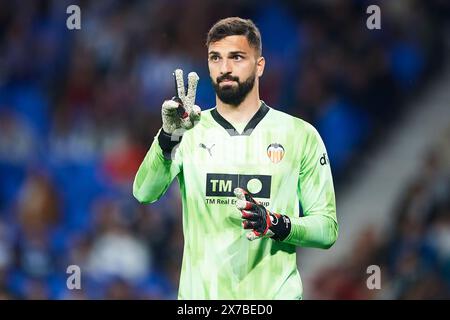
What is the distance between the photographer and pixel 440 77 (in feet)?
28.3

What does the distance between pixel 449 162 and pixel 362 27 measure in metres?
1.34

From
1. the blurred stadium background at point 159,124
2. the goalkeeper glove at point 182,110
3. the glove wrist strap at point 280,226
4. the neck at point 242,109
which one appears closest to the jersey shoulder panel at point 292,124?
the neck at point 242,109

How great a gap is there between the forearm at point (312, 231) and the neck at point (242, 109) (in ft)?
2.33

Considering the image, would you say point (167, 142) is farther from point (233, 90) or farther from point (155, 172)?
point (233, 90)

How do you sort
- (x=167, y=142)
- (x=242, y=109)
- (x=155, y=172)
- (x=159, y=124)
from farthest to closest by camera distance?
1. (x=159, y=124)
2. (x=242, y=109)
3. (x=155, y=172)
4. (x=167, y=142)

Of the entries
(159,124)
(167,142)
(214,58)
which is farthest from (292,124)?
(159,124)

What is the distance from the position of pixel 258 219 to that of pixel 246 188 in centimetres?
49

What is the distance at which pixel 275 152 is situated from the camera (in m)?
6.07

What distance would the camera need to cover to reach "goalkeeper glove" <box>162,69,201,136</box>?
18.1 ft

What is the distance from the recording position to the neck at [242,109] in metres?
6.09

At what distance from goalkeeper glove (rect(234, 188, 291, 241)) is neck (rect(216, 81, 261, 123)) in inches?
23.3

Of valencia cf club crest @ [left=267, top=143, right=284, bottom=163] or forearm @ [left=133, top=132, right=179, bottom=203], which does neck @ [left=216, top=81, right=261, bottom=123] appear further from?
forearm @ [left=133, top=132, right=179, bottom=203]

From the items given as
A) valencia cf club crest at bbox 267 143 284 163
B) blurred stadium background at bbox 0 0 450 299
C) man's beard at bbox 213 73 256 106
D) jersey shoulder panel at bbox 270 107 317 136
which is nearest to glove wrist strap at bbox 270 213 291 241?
valencia cf club crest at bbox 267 143 284 163
